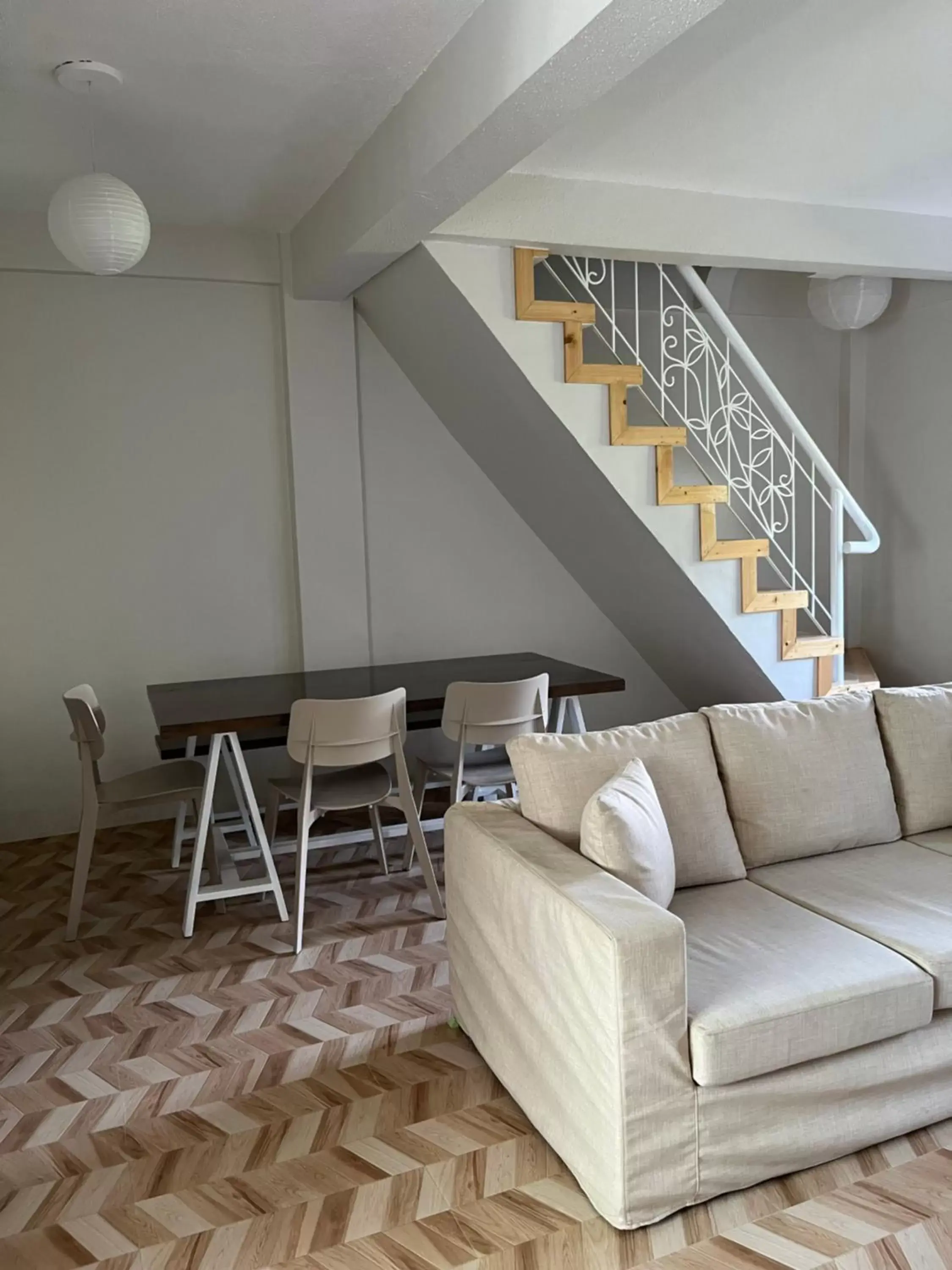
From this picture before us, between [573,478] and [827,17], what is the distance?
77.6 inches

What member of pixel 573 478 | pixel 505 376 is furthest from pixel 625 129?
pixel 573 478

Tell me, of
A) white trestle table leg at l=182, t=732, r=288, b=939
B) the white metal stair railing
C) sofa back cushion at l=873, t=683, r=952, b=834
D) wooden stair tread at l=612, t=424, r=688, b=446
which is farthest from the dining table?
sofa back cushion at l=873, t=683, r=952, b=834

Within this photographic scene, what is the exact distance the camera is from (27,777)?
15.3 ft

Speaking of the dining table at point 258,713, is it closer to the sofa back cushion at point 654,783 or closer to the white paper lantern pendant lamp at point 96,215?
the sofa back cushion at point 654,783

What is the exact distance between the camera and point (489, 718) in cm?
375

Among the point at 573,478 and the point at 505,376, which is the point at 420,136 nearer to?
the point at 505,376

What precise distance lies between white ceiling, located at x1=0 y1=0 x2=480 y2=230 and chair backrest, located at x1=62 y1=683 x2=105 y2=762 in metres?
1.89

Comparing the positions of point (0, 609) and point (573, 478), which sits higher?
point (573, 478)

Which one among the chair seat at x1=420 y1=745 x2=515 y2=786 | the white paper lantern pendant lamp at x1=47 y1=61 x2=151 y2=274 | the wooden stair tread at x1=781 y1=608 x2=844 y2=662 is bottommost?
the chair seat at x1=420 y1=745 x2=515 y2=786

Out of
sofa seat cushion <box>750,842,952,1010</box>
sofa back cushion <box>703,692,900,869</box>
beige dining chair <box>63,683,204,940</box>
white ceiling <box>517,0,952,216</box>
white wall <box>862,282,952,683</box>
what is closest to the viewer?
sofa seat cushion <box>750,842,952,1010</box>

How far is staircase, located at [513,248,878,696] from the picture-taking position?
3.93 metres

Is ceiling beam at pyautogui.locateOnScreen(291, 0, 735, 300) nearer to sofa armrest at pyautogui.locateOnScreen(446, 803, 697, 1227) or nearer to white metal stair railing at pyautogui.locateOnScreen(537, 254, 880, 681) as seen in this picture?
white metal stair railing at pyautogui.locateOnScreen(537, 254, 880, 681)

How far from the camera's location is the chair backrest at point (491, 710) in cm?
373

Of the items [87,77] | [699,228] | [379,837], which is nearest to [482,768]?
[379,837]
